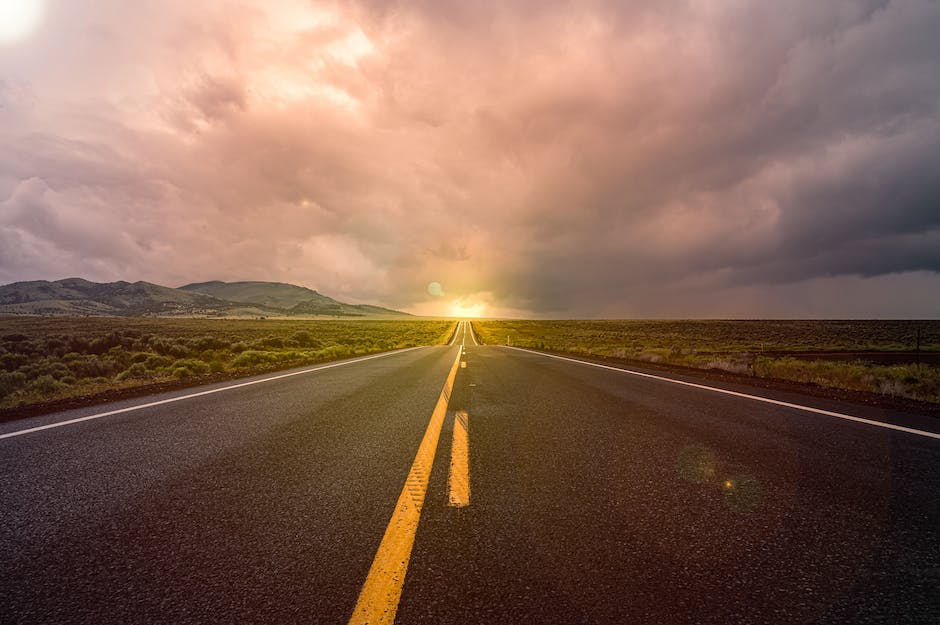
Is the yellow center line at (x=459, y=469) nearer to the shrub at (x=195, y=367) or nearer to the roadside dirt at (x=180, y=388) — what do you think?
the roadside dirt at (x=180, y=388)

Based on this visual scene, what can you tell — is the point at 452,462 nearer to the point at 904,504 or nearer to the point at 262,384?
the point at 904,504

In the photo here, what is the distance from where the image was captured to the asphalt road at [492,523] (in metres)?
1.74

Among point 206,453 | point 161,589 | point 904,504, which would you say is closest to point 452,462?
point 161,589

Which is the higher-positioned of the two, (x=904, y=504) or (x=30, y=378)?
(x=904, y=504)

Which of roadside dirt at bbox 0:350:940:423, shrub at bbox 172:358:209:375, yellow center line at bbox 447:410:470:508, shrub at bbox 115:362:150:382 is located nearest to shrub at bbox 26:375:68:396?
shrub at bbox 115:362:150:382

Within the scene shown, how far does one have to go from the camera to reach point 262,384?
8.61 meters

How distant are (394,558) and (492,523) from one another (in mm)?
643

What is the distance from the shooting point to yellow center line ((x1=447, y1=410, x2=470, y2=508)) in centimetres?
275

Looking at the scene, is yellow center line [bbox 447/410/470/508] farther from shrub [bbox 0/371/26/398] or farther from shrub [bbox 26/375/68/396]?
shrub [bbox 0/371/26/398]

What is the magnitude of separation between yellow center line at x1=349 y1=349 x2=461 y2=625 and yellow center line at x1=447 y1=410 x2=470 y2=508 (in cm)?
19

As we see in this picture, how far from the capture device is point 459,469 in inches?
131

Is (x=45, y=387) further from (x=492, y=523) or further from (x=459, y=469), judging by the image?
(x=492, y=523)

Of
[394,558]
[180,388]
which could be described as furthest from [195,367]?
[394,558]

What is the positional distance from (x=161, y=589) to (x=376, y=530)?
0.98 meters
